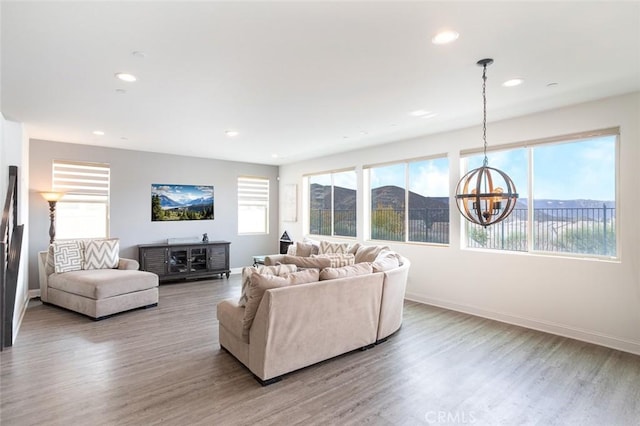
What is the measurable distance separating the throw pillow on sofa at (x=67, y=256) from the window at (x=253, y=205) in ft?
11.3

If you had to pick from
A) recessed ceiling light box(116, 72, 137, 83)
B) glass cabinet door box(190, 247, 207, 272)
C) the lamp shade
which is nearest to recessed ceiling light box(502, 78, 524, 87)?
recessed ceiling light box(116, 72, 137, 83)

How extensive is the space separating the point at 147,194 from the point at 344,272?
5286 millimetres

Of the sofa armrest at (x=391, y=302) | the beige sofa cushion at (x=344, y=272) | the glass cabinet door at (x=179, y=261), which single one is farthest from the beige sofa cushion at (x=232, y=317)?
the glass cabinet door at (x=179, y=261)

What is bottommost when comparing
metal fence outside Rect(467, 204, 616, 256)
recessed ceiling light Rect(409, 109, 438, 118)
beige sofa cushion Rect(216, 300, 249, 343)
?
beige sofa cushion Rect(216, 300, 249, 343)

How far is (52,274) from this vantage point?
5.07 metres

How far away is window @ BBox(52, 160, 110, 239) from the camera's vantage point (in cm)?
595

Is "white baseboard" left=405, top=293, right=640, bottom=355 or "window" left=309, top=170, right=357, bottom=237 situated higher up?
"window" left=309, top=170, right=357, bottom=237

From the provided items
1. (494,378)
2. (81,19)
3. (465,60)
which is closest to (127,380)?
(81,19)

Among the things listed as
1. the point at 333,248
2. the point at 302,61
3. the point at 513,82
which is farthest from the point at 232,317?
the point at 513,82

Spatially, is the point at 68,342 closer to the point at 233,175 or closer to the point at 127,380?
the point at 127,380

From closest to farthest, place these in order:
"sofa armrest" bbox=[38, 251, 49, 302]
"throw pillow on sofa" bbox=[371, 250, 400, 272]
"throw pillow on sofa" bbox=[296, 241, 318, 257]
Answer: "throw pillow on sofa" bbox=[371, 250, 400, 272] → "sofa armrest" bbox=[38, 251, 49, 302] → "throw pillow on sofa" bbox=[296, 241, 318, 257]

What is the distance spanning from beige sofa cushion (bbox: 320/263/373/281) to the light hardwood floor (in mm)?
830

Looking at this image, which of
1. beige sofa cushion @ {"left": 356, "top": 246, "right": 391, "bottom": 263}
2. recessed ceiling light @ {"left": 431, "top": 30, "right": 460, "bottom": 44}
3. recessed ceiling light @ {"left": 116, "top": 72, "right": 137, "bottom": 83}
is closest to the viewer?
recessed ceiling light @ {"left": 431, "top": 30, "right": 460, "bottom": 44}

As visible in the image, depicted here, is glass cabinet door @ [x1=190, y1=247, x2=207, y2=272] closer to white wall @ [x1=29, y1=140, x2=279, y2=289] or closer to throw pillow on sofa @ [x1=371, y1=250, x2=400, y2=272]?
white wall @ [x1=29, y1=140, x2=279, y2=289]
